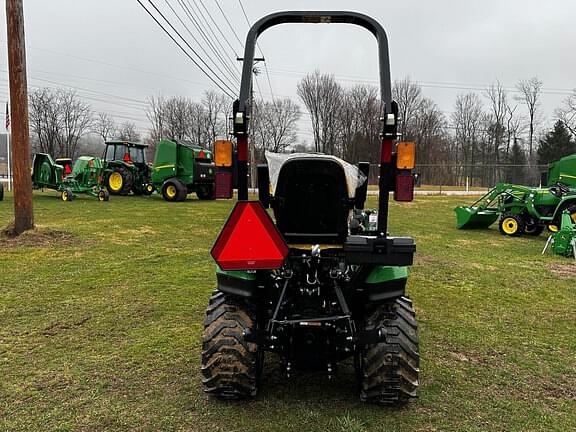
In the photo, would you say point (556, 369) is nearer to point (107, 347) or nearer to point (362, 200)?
point (362, 200)

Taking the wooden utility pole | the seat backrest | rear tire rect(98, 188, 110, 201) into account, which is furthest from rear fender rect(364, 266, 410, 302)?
rear tire rect(98, 188, 110, 201)

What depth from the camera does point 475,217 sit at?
13492 millimetres

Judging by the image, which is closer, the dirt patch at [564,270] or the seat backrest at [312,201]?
the seat backrest at [312,201]

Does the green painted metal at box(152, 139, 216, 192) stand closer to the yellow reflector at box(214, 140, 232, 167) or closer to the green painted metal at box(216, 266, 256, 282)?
the green painted metal at box(216, 266, 256, 282)

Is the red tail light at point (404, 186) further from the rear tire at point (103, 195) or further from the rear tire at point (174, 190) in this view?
the rear tire at point (174, 190)

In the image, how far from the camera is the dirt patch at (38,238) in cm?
908

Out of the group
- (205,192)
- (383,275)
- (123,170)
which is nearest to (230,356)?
(383,275)

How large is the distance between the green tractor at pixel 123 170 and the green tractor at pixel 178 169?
130 centimetres

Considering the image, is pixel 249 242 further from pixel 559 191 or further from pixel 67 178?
pixel 67 178

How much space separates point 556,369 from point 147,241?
8188 millimetres

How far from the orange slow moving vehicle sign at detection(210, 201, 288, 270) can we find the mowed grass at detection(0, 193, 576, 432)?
104 centimetres

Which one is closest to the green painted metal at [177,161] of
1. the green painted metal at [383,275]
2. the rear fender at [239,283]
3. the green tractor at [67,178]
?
the green tractor at [67,178]

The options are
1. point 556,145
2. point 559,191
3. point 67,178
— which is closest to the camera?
point 559,191

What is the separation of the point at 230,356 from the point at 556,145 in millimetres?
53680
